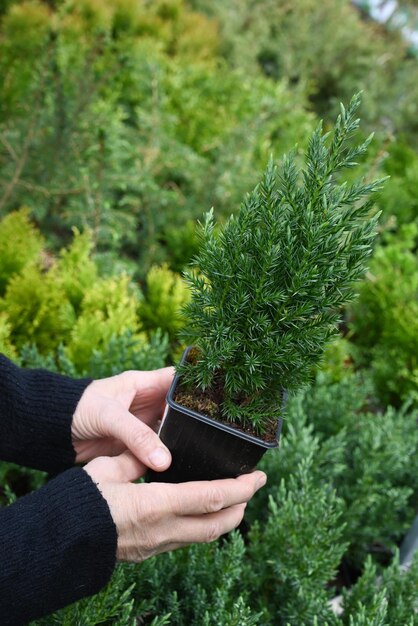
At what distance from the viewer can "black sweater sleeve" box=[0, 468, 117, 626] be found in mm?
1080

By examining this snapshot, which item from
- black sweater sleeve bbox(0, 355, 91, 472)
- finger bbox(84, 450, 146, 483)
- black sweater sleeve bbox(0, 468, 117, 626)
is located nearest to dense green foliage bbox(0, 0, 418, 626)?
black sweater sleeve bbox(0, 468, 117, 626)

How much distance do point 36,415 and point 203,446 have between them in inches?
18.0

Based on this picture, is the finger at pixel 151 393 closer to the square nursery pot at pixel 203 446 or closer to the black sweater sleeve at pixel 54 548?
the square nursery pot at pixel 203 446

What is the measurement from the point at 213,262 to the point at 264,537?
0.96 metres

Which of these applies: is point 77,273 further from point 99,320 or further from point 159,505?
point 159,505

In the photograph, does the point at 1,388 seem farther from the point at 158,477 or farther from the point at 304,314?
the point at 304,314

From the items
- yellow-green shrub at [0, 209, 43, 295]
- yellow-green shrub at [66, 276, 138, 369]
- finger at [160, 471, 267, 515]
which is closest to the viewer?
finger at [160, 471, 267, 515]

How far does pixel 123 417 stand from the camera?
1282 millimetres

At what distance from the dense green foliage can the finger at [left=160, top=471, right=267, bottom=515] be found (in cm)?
25

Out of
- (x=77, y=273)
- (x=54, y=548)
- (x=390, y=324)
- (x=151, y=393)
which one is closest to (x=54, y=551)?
(x=54, y=548)

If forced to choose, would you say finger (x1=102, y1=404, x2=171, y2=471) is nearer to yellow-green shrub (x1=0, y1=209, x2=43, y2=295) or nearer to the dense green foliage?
the dense green foliage

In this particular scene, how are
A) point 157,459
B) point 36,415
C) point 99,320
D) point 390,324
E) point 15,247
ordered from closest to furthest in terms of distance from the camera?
A: point 157,459 < point 36,415 < point 99,320 < point 15,247 < point 390,324

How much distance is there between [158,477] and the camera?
134 cm

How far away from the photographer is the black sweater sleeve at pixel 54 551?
1080 mm
